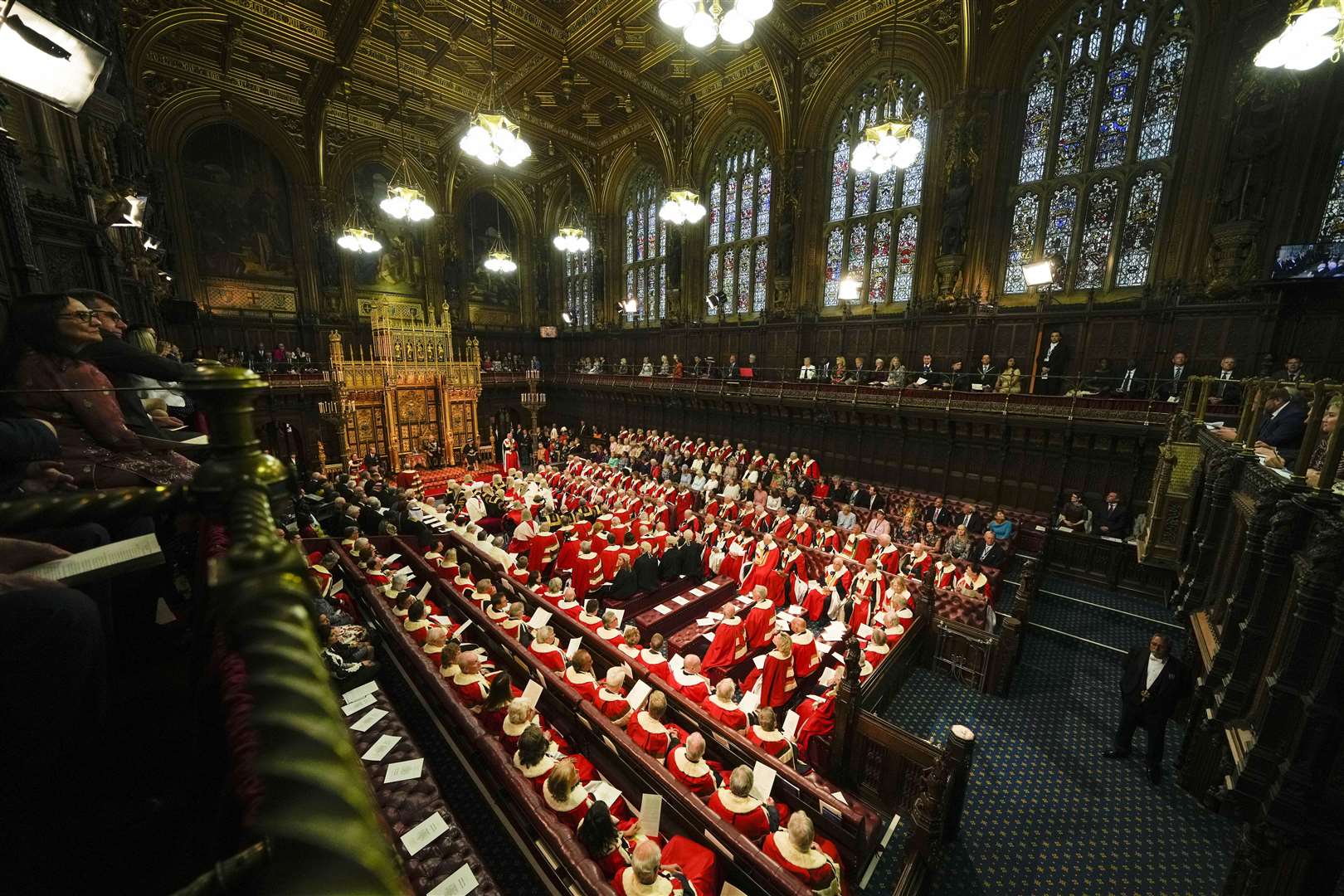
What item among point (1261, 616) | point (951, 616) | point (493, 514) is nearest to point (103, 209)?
point (493, 514)

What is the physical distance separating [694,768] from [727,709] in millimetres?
1172

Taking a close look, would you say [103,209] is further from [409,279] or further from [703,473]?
[409,279]

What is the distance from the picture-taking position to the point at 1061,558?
419 inches

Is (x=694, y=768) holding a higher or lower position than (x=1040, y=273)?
lower

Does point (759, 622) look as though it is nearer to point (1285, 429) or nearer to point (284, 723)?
point (1285, 429)

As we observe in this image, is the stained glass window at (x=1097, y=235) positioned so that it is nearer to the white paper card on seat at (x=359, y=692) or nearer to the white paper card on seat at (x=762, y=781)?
the white paper card on seat at (x=762, y=781)

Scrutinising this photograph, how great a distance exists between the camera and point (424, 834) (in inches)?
149

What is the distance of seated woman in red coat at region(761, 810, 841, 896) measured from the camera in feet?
12.2

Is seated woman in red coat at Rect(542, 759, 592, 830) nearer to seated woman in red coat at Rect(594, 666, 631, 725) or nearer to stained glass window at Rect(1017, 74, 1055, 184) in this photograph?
seated woman in red coat at Rect(594, 666, 631, 725)

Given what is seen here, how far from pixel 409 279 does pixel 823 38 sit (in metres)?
19.0

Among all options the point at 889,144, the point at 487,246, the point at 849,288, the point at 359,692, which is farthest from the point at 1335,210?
the point at 487,246

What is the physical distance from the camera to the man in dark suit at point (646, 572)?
30.1 feet

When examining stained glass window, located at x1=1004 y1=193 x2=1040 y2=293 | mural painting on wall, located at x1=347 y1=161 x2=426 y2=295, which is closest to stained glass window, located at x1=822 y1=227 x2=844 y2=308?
stained glass window, located at x1=1004 y1=193 x2=1040 y2=293

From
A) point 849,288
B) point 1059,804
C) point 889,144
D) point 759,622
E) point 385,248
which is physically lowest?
point 1059,804
